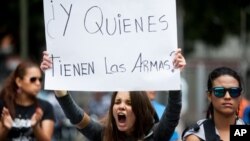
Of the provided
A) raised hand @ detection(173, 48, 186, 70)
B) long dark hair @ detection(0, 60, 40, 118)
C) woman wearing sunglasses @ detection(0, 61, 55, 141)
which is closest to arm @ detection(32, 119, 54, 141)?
woman wearing sunglasses @ detection(0, 61, 55, 141)

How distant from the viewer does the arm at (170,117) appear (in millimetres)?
5359

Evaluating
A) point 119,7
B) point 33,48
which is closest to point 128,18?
point 119,7

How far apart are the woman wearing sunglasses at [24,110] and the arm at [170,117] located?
6.08 feet

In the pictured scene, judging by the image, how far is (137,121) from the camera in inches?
219

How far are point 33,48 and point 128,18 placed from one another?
16.2 metres

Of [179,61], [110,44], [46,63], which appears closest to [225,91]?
[179,61]

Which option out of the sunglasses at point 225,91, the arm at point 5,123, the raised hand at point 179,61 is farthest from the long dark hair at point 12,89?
the sunglasses at point 225,91

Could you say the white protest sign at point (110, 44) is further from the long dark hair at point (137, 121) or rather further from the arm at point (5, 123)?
the arm at point (5, 123)

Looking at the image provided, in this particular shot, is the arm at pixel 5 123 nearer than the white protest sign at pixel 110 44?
No

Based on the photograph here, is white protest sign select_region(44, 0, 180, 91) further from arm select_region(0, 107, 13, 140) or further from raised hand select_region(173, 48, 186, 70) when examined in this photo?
arm select_region(0, 107, 13, 140)

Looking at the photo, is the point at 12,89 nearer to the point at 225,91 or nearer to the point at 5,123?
the point at 5,123

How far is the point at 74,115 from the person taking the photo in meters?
5.64

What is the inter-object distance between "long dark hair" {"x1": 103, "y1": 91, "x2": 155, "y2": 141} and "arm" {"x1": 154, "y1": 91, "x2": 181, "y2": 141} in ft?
0.48

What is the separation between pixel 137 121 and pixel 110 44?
549 millimetres
